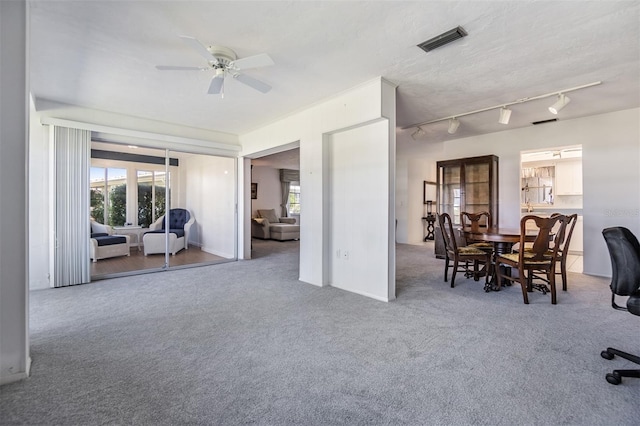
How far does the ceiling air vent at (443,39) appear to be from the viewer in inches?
93.2

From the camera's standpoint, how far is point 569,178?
6914mm

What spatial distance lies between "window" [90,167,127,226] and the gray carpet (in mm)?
1452

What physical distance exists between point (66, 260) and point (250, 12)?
13.6ft

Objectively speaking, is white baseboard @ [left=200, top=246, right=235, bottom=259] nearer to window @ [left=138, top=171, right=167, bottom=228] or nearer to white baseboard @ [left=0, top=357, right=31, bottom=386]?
window @ [left=138, top=171, right=167, bottom=228]

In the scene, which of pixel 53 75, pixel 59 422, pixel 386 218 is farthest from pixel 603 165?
pixel 53 75

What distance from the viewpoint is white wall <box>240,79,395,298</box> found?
11.2 ft

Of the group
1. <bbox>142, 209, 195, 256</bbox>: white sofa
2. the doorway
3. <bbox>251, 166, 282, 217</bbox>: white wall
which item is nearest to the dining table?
the doorway

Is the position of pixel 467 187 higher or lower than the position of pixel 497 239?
higher

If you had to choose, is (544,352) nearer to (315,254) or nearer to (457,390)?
(457,390)

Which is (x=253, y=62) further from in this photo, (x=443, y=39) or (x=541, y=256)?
(x=541, y=256)

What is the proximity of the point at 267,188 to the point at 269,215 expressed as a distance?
1086 mm

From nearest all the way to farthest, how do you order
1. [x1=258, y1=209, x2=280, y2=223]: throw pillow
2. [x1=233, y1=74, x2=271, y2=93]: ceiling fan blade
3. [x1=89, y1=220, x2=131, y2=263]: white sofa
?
[x1=233, y1=74, x2=271, y2=93]: ceiling fan blade → [x1=89, y1=220, x2=131, y2=263]: white sofa → [x1=258, y1=209, x2=280, y2=223]: throw pillow

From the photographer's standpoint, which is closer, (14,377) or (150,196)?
(14,377)

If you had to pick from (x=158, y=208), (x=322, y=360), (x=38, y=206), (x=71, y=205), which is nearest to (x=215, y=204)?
(x=158, y=208)
